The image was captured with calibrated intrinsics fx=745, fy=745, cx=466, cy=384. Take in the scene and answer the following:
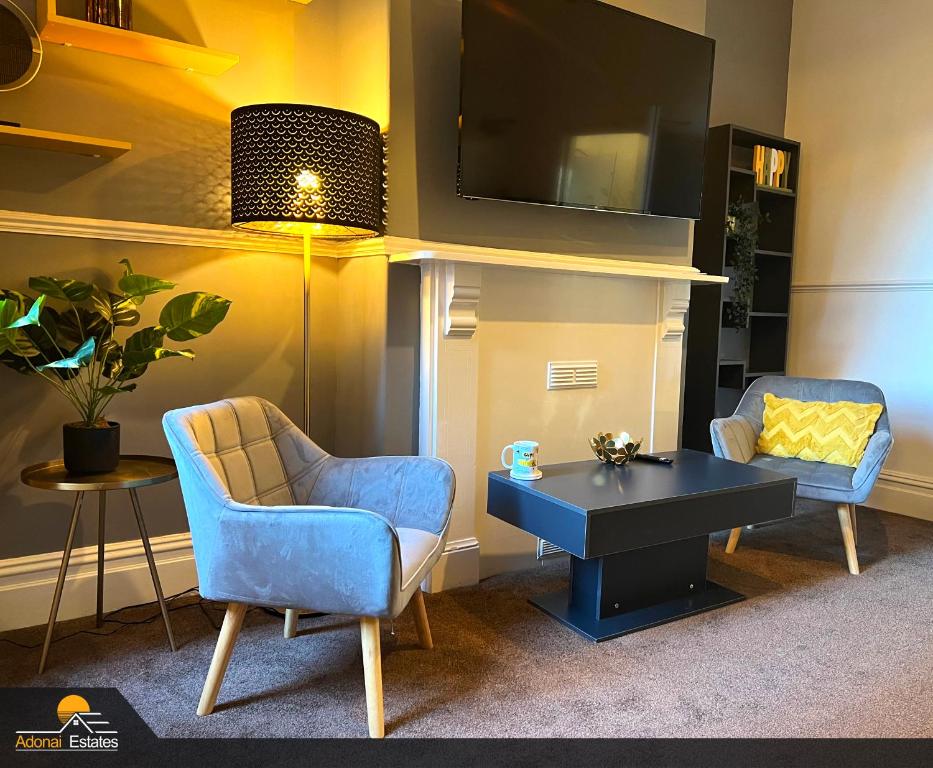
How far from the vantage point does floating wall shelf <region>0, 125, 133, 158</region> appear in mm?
2170

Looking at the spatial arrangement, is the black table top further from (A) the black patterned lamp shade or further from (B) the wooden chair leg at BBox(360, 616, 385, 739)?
(A) the black patterned lamp shade

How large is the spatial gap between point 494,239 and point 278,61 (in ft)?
3.45

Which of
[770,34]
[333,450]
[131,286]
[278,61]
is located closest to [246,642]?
[333,450]

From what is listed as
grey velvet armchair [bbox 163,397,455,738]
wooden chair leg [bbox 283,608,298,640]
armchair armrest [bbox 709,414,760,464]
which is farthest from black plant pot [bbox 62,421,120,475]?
armchair armrest [bbox 709,414,760,464]

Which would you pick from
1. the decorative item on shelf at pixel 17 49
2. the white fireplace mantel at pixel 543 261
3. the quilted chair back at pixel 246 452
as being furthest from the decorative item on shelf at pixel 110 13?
the quilted chair back at pixel 246 452

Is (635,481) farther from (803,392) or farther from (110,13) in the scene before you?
(110,13)

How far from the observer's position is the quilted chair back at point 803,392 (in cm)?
346

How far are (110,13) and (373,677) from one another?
2140mm

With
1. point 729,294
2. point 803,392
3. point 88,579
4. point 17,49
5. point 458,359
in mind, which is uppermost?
point 17,49

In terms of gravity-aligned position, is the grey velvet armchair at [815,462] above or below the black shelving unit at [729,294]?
below

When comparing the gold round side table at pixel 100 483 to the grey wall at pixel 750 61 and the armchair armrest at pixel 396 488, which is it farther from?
the grey wall at pixel 750 61

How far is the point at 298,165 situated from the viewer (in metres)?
2.34

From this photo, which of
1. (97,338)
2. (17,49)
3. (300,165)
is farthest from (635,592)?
(17,49)

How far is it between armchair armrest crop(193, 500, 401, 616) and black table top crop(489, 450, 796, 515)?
75 cm
